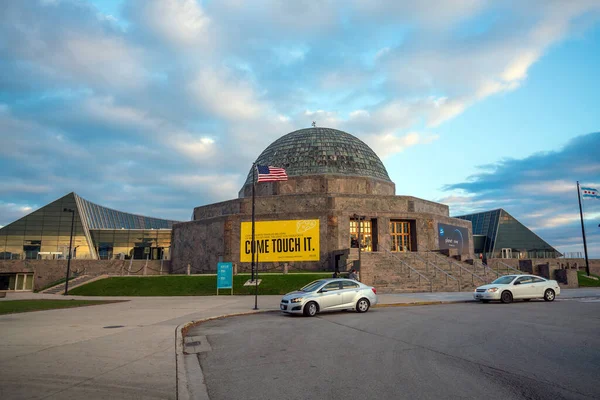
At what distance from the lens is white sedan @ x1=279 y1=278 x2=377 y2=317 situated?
1094 cm

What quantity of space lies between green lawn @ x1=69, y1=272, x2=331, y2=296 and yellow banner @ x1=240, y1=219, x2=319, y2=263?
3387 mm

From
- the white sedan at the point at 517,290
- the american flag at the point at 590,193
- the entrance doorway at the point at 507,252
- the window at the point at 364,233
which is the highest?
the american flag at the point at 590,193

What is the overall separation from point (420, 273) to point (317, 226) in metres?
6.85

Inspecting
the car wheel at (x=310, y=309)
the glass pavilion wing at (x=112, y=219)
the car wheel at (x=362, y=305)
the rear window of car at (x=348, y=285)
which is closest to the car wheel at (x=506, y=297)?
the car wheel at (x=362, y=305)

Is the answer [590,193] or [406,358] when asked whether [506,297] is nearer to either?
[406,358]

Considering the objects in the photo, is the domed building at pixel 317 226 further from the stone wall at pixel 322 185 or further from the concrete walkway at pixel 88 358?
the concrete walkway at pixel 88 358

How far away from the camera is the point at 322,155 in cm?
3262

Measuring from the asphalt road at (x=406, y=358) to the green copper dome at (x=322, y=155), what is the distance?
22.8 meters

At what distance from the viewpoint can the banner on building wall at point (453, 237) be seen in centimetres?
2722

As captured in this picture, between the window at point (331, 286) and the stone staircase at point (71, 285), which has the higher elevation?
the window at point (331, 286)

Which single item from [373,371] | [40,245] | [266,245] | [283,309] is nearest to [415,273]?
[266,245]


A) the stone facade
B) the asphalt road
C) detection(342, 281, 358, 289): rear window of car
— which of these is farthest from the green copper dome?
the asphalt road

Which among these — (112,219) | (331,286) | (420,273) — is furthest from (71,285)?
(112,219)

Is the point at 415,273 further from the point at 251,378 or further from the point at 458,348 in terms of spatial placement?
the point at 251,378
